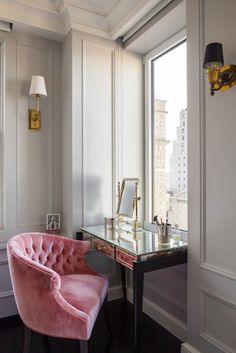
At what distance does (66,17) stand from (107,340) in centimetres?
271

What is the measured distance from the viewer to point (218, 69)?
4.99 ft

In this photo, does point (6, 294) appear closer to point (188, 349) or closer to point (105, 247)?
point (105, 247)

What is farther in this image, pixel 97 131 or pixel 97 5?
pixel 97 131

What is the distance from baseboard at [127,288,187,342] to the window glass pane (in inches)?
28.4

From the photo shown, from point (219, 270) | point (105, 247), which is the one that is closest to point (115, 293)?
point (105, 247)

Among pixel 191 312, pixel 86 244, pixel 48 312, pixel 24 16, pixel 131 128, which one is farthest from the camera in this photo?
pixel 131 128

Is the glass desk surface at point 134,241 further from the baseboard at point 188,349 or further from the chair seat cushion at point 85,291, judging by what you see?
the baseboard at point 188,349

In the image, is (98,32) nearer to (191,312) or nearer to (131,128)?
(131,128)

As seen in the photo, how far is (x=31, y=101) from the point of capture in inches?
101

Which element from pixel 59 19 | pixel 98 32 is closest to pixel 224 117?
pixel 98 32

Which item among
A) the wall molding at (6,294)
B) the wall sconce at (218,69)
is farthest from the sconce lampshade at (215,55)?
the wall molding at (6,294)

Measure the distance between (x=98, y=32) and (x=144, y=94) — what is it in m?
0.72

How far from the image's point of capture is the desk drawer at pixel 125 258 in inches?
70.0

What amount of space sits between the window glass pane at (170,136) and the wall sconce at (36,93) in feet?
3.51
